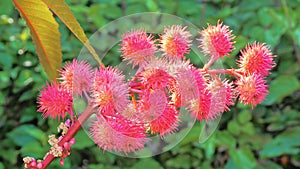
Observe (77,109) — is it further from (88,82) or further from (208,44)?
(208,44)

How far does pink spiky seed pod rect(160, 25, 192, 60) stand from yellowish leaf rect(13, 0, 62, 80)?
0.41 ft

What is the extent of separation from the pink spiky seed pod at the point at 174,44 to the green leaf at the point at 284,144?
1139mm

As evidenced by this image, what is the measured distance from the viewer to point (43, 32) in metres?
0.65

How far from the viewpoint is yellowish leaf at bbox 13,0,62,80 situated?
63 centimetres

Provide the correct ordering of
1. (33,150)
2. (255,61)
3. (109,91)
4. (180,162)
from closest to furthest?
(109,91)
(255,61)
(33,150)
(180,162)

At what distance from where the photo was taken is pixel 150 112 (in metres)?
0.53

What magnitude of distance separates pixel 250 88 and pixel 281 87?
120cm

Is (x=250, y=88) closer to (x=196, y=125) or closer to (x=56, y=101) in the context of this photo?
(x=56, y=101)

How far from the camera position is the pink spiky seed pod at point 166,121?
1.79ft

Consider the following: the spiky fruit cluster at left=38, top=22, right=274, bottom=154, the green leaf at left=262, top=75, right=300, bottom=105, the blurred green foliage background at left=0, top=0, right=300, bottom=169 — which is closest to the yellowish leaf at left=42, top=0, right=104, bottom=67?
the spiky fruit cluster at left=38, top=22, right=274, bottom=154

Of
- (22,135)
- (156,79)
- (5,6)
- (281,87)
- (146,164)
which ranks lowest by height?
(22,135)

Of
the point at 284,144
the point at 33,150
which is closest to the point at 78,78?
the point at 33,150

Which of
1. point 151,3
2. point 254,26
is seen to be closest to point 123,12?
Result: point 151,3

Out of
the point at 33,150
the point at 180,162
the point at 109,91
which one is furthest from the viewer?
the point at 180,162
